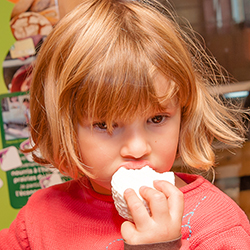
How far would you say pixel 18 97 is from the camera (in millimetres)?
1111

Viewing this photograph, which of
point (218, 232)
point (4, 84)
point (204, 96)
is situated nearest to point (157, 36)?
point (204, 96)

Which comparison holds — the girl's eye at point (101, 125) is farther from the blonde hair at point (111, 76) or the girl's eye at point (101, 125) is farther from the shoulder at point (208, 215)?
the shoulder at point (208, 215)

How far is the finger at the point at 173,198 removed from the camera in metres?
0.54

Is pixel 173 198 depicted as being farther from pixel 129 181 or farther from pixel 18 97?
pixel 18 97

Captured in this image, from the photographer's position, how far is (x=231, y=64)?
1.05 meters

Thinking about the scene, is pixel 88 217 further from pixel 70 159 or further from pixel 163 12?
pixel 163 12

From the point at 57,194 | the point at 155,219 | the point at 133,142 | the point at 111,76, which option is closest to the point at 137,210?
the point at 155,219

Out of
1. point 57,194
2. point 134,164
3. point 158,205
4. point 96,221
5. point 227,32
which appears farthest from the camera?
point 227,32

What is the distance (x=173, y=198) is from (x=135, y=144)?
12 cm

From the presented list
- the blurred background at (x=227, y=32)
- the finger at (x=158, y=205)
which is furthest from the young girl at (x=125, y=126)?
the blurred background at (x=227, y=32)

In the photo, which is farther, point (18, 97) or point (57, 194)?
point (18, 97)

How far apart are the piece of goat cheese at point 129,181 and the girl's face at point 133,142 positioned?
0.06 ft

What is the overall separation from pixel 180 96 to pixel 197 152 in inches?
7.3

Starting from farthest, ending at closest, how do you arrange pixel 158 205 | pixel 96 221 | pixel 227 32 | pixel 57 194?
1. pixel 227 32
2. pixel 57 194
3. pixel 96 221
4. pixel 158 205
